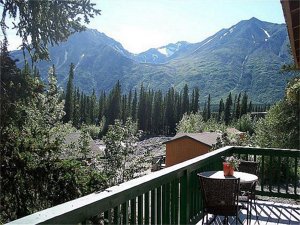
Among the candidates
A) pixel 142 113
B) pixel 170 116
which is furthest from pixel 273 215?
pixel 170 116

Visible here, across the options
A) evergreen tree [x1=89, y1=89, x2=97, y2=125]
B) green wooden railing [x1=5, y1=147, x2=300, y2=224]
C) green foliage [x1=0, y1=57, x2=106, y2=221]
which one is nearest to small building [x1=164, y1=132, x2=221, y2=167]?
green foliage [x1=0, y1=57, x2=106, y2=221]

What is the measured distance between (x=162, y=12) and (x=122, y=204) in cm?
979

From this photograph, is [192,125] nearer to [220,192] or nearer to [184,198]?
[220,192]

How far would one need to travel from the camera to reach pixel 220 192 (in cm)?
392

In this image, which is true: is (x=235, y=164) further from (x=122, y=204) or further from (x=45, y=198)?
(x=45, y=198)

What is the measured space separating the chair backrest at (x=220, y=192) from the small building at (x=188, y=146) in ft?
84.7

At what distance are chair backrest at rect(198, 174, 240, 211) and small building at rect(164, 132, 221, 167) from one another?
84.7 ft

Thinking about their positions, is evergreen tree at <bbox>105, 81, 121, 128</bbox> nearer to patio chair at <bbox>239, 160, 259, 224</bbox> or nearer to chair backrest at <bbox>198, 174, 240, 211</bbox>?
patio chair at <bbox>239, 160, 259, 224</bbox>

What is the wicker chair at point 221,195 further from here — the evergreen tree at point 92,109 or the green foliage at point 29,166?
the evergreen tree at point 92,109

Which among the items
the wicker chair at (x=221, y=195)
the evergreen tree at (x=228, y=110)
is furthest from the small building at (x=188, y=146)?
the evergreen tree at (x=228, y=110)

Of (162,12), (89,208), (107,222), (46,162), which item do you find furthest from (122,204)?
(162,12)

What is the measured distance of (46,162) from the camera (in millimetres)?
5984

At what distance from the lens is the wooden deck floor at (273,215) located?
5004 millimetres

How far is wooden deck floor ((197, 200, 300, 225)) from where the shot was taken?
16.4 feet
